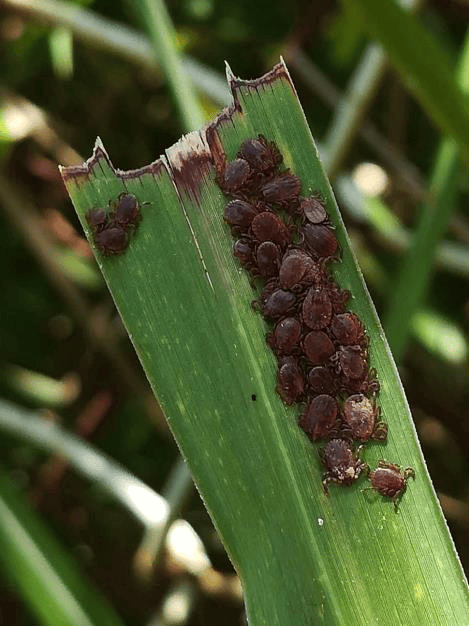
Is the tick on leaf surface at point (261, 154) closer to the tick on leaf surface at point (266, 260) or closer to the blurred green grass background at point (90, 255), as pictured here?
the tick on leaf surface at point (266, 260)

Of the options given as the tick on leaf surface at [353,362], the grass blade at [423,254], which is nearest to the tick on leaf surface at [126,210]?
the tick on leaf surface at [353,362]

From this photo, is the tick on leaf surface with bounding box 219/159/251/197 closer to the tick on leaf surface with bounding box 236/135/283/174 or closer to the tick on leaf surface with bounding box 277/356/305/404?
the tick on leaf surface with bounding box 236/135/283/174

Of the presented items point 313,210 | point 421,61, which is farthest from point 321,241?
point 421,61

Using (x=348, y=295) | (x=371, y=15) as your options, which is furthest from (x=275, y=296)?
(x=371, y=15)

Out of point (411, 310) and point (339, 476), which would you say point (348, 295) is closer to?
point (339, 476)

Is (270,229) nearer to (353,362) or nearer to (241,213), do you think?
(241,213)

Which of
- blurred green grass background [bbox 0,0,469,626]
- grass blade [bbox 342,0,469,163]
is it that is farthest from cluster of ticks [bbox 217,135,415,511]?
blurred green grass background [bbox 0,0,469,626]
